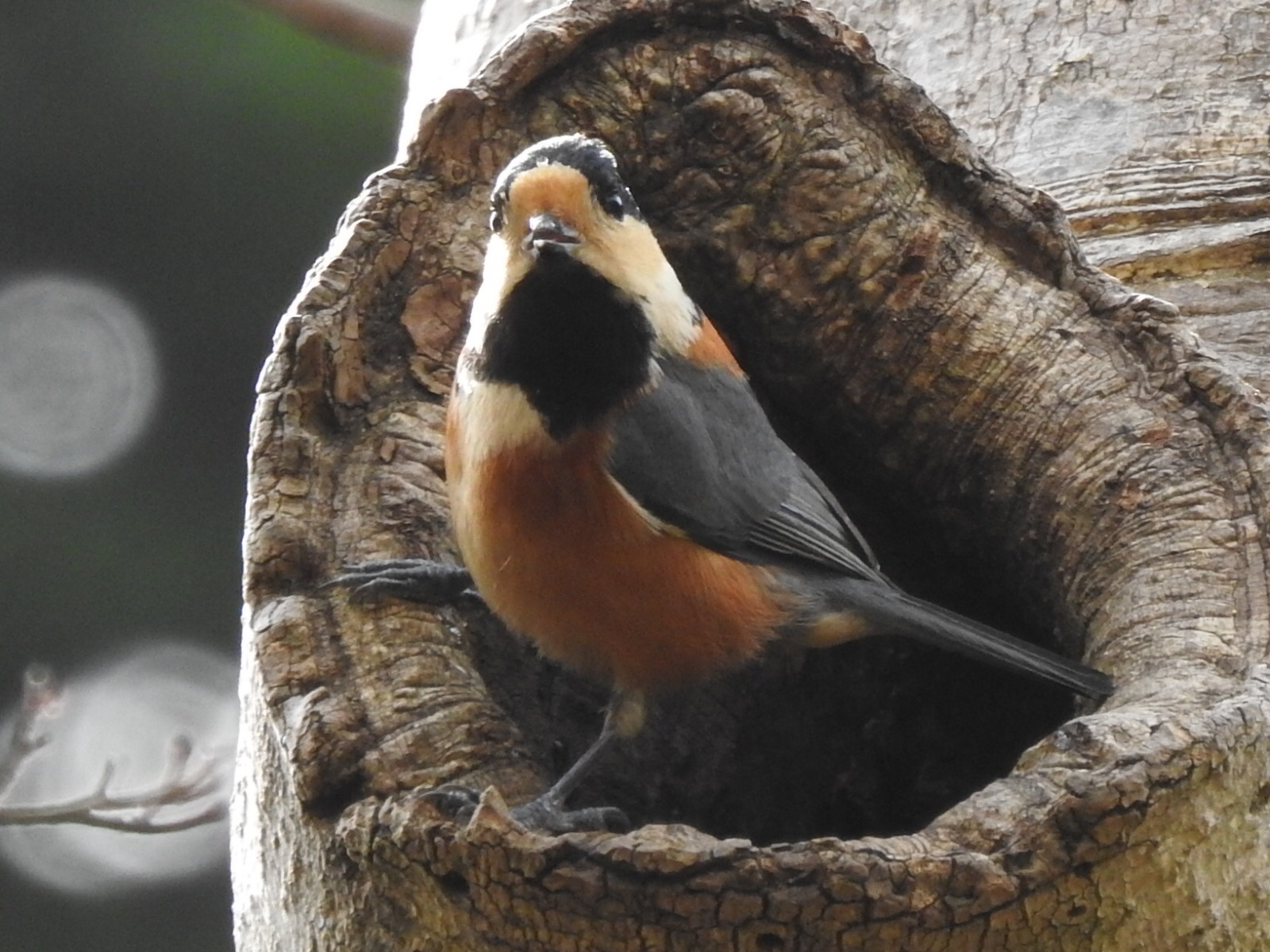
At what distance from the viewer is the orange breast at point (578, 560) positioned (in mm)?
2139

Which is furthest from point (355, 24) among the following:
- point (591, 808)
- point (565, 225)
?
point (591, 808)

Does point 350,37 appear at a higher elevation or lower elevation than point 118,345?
higher

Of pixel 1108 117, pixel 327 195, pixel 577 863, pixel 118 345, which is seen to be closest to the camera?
pixel 577 863

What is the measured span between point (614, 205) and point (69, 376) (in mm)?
2157

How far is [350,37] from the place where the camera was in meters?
4.20

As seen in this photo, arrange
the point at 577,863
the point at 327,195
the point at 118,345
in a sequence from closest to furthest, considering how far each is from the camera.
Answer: the point at 577,863 → the point at 118,345 → the point at 327,195

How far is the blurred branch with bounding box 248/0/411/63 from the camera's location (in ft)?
13.4

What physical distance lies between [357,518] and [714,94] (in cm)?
91

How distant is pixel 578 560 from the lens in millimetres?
2154

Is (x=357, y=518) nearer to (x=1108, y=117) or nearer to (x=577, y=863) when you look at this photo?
(x=577, y=863)

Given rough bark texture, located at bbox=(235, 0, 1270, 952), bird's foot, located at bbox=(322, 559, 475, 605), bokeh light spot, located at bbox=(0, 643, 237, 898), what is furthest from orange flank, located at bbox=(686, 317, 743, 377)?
bokeh light spot, located at bbox=(0, 643, 237, 898)

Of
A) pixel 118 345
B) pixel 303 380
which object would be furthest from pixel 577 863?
pixel 118 345

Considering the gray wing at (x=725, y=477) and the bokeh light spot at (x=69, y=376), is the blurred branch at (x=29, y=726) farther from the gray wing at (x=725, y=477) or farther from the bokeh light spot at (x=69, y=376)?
the bokeh light spot at (x=69, y=376)

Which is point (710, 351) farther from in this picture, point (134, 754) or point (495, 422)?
point (134, 754)
